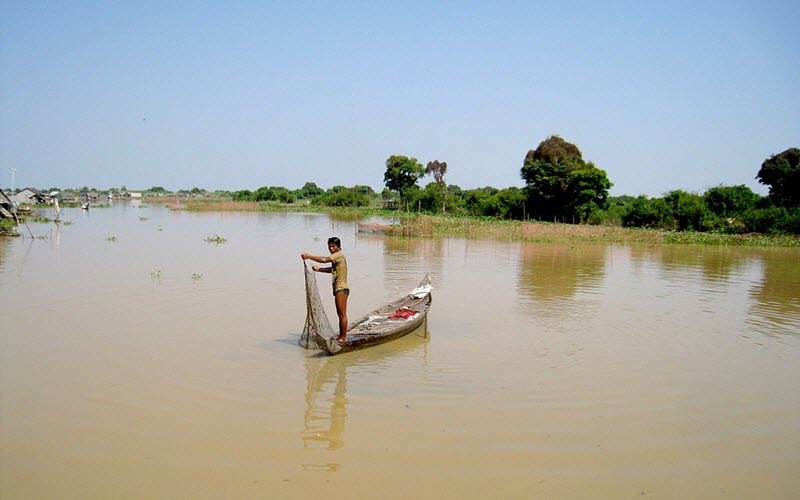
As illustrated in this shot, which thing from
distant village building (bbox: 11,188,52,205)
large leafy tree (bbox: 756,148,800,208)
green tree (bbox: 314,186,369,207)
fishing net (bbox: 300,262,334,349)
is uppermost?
large leafy tree (bbox: 756,148,800,208)

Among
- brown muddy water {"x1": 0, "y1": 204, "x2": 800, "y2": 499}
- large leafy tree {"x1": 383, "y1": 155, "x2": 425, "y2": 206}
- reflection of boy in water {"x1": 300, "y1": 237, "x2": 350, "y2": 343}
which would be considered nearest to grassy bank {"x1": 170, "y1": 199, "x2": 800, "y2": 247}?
brown muddy water {"x1": 0, "y1": 204, "x2": 800, "y2": 499}

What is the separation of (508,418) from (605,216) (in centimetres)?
3186

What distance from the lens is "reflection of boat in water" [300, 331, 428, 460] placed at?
16.3 ft

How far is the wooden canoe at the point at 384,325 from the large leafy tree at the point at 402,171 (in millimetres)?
49943

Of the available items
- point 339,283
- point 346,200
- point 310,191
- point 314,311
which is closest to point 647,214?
point 339,283

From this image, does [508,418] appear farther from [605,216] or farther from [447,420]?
[605,216]

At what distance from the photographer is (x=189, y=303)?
34.2ft

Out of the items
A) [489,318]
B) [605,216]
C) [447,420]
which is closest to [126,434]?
[447,420]

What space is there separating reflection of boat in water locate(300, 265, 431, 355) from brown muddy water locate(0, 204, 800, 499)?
221 mm

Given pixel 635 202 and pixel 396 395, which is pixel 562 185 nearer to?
pixel 635 202

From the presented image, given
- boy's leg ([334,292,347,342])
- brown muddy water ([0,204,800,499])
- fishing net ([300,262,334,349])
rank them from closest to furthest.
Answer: brown muddy water ([0,204,800,499]), fishing net ([300,262,334,349]), boy's leg ([334,292,347,342])

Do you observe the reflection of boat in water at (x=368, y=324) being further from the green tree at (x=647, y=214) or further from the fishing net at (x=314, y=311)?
the green tree at (x=647, y=214)

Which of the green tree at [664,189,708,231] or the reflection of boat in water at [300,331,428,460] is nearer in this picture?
the reflection of boat in water at [300,331,428,460]

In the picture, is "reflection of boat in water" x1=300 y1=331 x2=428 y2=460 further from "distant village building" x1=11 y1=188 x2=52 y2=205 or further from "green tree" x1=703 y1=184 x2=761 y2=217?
"distant village building" x1=11 y1=188 x2=52 y2=205
